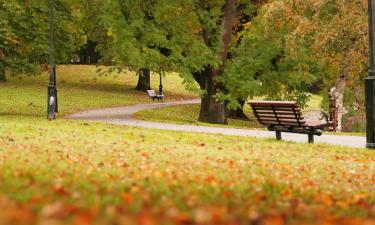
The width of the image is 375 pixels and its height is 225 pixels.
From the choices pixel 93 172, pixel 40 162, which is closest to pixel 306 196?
pixel 93 172

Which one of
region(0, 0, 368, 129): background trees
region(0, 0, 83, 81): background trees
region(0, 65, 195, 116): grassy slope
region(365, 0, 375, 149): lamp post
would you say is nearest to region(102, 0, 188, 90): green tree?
region(0, 0, 368, 129): background trees

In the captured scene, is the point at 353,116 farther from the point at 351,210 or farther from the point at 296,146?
the point at 351,210

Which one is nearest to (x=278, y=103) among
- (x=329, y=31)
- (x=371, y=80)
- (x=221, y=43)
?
(x=371, y=80)

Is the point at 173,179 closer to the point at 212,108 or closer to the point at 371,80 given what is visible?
the point at 371,80

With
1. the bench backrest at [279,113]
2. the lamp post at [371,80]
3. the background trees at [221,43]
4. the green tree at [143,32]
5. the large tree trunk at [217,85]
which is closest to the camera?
the lamp post at [371,80]

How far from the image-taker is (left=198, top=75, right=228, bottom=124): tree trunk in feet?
98.7

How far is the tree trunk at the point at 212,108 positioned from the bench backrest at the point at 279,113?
12.8 metres

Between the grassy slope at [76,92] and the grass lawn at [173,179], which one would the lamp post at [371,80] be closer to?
the grass lawn at [173,179]

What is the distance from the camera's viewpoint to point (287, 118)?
53.6 ft

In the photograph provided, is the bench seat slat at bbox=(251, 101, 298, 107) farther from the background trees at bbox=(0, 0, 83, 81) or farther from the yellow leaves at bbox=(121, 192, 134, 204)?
the background trees at bbox=(0, 0, 83, 81)

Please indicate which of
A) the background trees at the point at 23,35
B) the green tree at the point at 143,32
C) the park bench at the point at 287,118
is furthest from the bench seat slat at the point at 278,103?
the background trees at the point at 23,35

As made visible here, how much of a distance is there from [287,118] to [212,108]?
13.9 meters

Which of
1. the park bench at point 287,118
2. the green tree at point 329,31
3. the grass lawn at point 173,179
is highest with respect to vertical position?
the green tree at point 329,31

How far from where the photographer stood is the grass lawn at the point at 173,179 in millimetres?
5085
